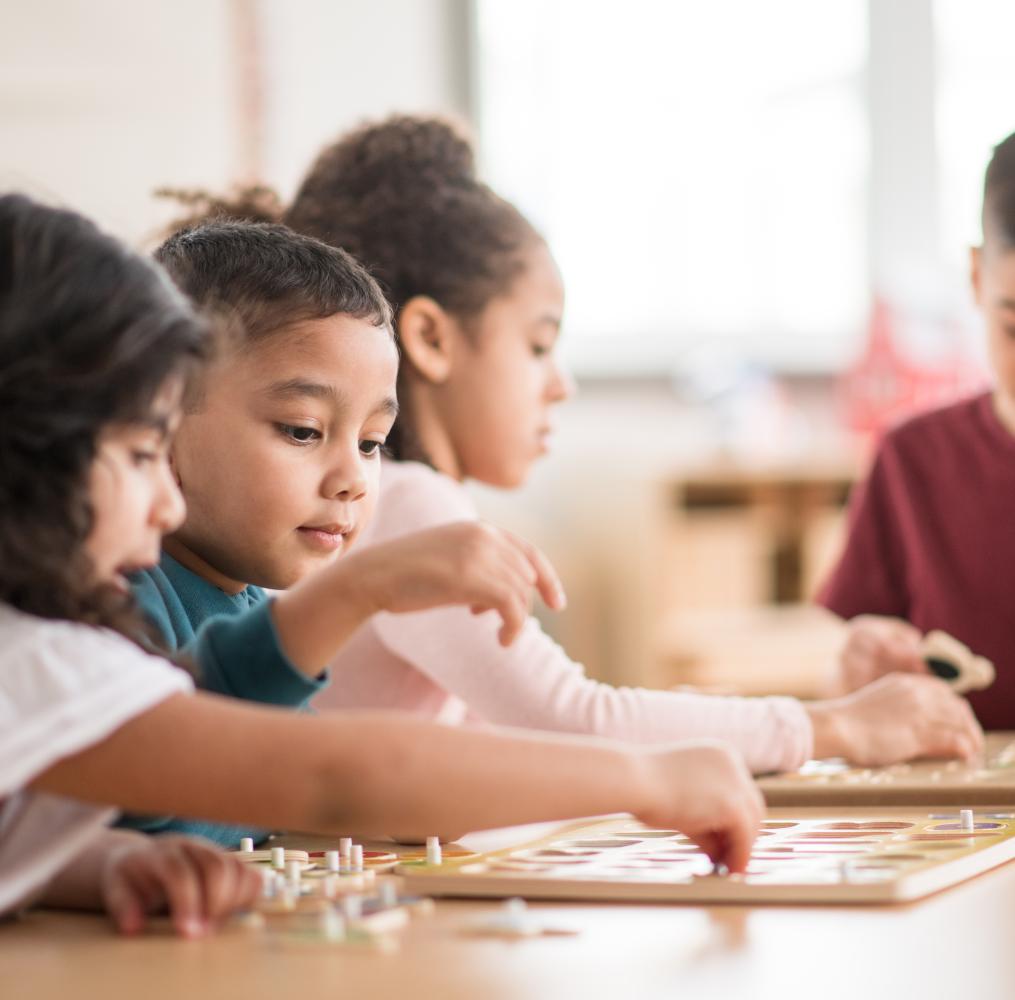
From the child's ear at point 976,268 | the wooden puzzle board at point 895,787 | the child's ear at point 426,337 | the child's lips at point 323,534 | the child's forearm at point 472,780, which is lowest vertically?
the wooden puzzle board at point 895,787

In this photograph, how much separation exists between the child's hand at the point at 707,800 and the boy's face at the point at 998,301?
84cm

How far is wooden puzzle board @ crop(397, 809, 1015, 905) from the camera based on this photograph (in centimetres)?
64

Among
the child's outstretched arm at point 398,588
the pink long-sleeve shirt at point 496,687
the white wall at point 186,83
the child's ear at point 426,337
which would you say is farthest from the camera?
the white wall at point 186,83

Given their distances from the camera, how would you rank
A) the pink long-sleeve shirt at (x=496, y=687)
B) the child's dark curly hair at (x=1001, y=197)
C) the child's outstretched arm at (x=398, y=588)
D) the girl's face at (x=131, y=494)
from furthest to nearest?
the child's dark curly hair at (x=1001, y=197), the pink long-sleeve shirt at (x=496, y=687), the child's outstretched arm at (x=398, y=588), the girl's face at (x=131, y=494)

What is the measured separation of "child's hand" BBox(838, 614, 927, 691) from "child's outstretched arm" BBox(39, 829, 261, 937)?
0.87 m

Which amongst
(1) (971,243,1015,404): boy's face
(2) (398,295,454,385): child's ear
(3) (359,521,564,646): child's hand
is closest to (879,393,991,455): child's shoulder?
(1) (971,243,1015,404): boy's face

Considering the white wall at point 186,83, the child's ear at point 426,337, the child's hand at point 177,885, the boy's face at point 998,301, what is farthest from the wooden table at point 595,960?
the white wall at point 186,83

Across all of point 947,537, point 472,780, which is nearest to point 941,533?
point 947,537

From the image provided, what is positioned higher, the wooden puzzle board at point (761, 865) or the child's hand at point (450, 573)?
the child's hand at point (450, 573)

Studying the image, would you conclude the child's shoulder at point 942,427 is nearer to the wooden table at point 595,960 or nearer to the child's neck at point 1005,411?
the child's neck at point 1005,411

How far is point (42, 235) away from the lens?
24.9 inches

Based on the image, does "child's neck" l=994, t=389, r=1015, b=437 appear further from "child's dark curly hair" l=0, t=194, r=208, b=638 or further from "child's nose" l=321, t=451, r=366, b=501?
"child's dark curly hair" l=0, t=194, r=208, b=638

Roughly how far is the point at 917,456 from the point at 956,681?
362 millimetres

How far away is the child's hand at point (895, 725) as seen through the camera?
1.13 meters
